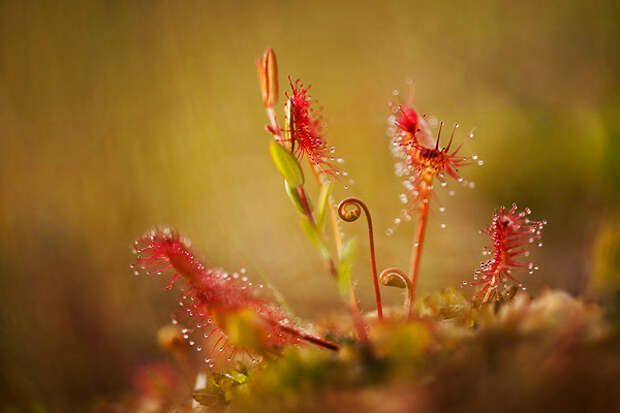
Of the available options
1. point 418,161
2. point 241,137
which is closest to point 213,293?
point 418,161

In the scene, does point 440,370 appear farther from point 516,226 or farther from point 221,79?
point 221,79

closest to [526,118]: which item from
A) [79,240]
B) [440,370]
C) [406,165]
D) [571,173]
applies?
[571,173]

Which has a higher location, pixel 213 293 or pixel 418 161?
pixel 418 161

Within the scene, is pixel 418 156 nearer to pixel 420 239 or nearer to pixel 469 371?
pixel 420 239

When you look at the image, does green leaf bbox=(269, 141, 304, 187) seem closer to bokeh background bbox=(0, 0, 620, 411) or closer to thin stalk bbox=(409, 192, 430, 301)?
thin stalk bbox=(409, 192, 430, 301)

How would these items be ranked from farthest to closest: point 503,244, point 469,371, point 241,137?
point 241,137
point 503,244
point 469,371
